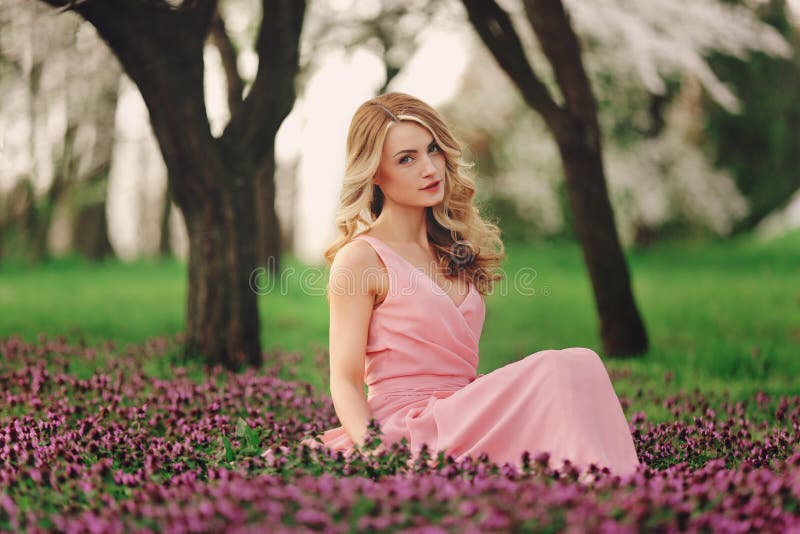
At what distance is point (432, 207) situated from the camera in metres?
4.59

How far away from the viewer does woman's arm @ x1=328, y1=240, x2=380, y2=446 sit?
3.84 m

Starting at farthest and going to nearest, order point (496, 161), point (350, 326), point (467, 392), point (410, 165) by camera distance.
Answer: point (496, 161)
point (410, 165)
point (350, 326)
point (467, 392)

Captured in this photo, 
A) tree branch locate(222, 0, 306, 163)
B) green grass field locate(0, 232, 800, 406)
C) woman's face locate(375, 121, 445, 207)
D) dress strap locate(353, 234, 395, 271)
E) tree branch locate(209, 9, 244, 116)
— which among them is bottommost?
green grass field locate(0, 232, 800, 406)

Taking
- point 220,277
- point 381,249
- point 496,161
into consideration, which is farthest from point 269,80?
point 496,161

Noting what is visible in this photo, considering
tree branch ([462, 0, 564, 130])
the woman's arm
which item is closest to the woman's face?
the woman's arm

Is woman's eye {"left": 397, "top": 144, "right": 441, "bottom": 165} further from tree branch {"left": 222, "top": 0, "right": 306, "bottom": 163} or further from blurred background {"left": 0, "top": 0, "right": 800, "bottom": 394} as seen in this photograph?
tree branch {"left": 222, "top": 0, "right": 306, "bottom": 163}

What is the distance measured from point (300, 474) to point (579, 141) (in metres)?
5.21

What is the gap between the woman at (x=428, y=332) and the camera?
11.2 feet

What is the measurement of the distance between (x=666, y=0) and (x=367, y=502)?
986 centimetres

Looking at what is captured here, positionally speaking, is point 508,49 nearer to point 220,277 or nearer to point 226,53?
point 220,277

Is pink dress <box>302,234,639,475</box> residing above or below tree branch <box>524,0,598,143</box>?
below

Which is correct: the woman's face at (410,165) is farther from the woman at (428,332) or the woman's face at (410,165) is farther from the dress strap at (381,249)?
the dress strap at (381,249)

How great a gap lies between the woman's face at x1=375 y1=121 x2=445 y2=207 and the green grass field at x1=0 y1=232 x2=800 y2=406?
8.96 ft

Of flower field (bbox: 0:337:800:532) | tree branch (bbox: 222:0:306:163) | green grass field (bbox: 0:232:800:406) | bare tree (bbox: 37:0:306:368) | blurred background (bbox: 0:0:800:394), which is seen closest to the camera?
flower field (bbox: 0:337:800:532)
